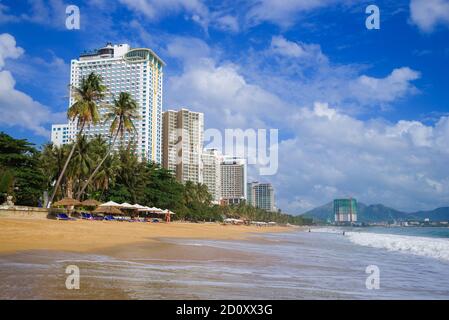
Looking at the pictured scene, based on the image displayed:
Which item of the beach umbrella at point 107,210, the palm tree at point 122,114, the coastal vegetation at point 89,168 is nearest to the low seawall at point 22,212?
the coastal vegetation at point 89,168

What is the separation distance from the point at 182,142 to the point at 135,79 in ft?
103

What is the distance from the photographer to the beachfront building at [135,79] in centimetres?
12975

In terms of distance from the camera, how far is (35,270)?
8391 mm

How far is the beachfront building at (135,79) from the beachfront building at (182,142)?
1193 cm

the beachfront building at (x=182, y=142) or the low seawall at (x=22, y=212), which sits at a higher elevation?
the beachfront building at (x=182, y=142)

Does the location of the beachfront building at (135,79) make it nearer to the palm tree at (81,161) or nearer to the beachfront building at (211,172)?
the beachfront building at (211,172)

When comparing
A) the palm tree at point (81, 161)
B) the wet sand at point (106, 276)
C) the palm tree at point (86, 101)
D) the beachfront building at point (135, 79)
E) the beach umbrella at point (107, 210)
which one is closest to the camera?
the wet sand at point (106, 276)

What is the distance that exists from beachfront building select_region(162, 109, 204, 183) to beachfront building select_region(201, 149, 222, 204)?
1110cm

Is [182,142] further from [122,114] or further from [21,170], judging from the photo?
[21,170]

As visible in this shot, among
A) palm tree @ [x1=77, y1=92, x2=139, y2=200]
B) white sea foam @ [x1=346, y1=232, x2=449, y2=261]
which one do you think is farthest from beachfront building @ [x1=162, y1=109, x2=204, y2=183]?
white sea foam @ [x1=346, y1=232, x2=449, y2=261]

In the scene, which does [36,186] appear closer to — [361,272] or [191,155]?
[361,272]
